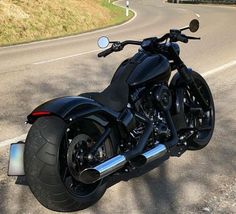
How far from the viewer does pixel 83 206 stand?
394 cm

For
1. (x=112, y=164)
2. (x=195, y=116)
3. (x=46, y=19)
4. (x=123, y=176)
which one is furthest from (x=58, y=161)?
(x=46, y=19)

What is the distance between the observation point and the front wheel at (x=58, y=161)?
3652 mm

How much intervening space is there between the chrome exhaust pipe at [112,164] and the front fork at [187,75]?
3.59 ft

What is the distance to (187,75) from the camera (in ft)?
16.9

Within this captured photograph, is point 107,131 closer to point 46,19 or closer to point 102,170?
point 102,170

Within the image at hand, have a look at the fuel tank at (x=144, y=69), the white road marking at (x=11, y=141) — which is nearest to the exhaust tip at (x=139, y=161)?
the fuel tank at (x=144, y=69)

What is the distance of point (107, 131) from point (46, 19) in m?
18.9

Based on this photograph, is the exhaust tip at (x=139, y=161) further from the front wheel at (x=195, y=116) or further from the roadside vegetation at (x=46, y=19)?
the roadside vegetation at (x=46, y=19)

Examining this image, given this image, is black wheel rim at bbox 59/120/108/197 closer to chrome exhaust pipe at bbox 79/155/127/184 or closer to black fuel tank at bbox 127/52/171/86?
chrome exhaust pipe at bbox 79/155/127/184

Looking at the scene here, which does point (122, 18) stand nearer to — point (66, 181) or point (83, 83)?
point (83, 83)

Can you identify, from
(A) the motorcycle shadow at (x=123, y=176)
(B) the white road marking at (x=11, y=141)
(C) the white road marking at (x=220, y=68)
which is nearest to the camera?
(A) the motorcycle shadow at (x=123, y=176)

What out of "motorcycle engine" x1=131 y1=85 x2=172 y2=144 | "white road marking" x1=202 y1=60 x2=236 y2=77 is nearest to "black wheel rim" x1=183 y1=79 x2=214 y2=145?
"motorcycle engine" x1=131 y1=85 x2=172 y2=144

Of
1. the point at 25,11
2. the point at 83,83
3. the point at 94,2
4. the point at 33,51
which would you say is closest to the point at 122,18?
the point at 94,2

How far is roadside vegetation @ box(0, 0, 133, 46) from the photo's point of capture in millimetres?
19453
